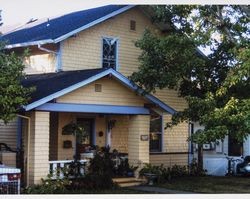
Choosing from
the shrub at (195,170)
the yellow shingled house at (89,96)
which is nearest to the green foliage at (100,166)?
the yellow shingled house at (89,96)

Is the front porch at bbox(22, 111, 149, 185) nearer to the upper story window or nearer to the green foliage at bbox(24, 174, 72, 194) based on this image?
the green foliage at bbox(24, 174, 72, 194)

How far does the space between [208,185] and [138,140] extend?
267 cm

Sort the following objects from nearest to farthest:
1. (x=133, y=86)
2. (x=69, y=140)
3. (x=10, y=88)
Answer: (x=10, y=88), (x=133, y=86), (x=69, y=140)

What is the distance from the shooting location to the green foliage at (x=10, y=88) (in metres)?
13.0

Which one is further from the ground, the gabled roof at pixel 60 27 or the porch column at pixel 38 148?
the gabled roof at pixel 60 27

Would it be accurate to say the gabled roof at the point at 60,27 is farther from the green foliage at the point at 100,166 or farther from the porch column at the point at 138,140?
the green foliage at the point at 100,166

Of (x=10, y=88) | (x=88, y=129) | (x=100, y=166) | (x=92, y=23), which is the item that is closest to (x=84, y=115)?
(x=88, y=129)

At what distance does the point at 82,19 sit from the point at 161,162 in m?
6.26

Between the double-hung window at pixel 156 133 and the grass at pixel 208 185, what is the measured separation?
1.95 meters

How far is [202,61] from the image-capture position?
16.6 metres

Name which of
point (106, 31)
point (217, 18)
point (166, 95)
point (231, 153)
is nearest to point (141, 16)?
point (106, 31)

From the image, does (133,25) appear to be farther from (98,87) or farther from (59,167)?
(59,167)

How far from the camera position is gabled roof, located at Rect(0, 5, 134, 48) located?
59.6 feet

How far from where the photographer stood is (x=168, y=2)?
1562 cm
